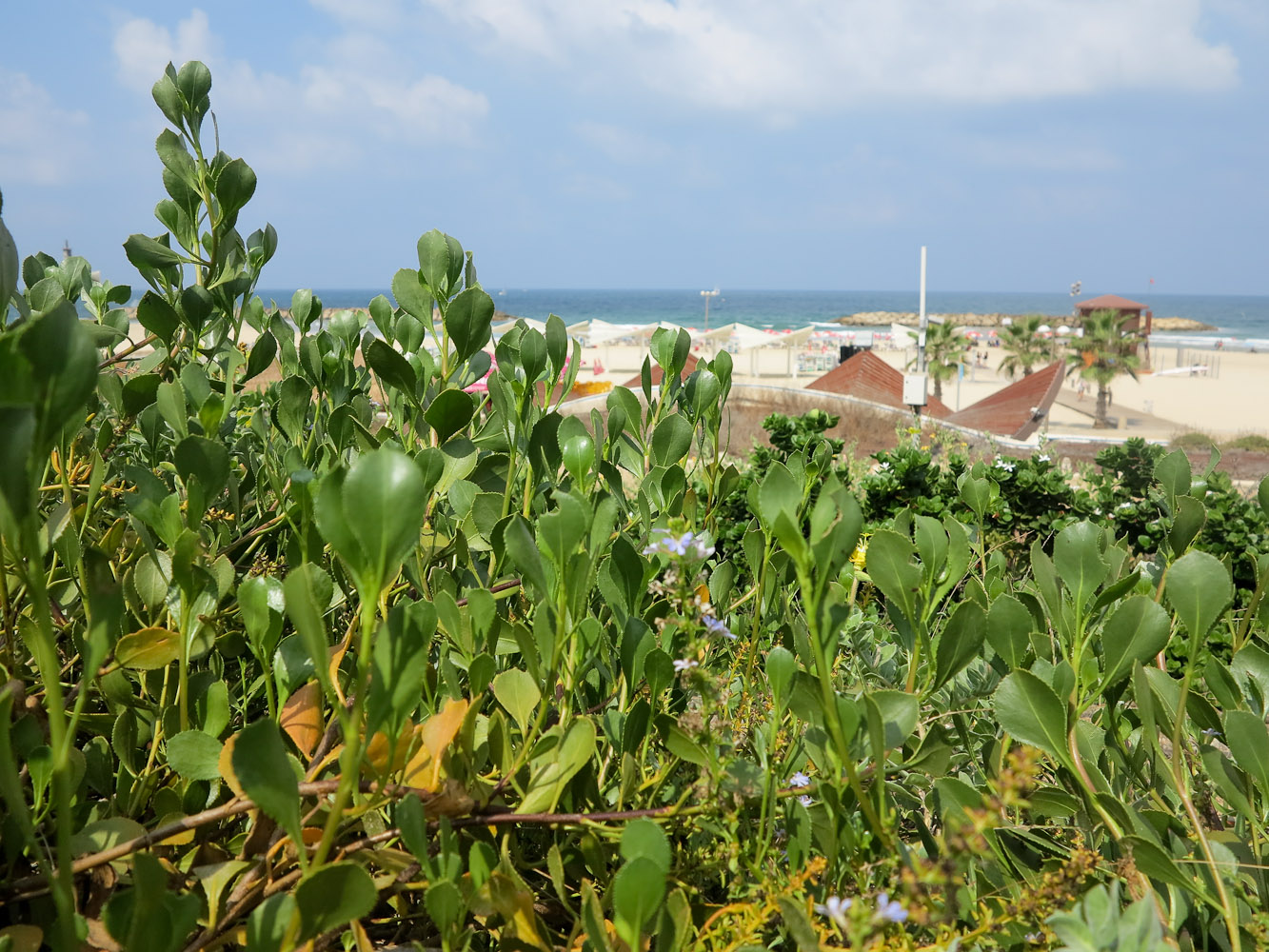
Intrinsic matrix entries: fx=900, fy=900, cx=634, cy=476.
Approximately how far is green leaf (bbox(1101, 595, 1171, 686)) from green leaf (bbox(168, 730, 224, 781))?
0.64 meters

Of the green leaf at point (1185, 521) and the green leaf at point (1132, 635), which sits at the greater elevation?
the green leaf at point (1185, 521)

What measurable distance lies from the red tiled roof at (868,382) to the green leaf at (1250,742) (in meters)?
11.6

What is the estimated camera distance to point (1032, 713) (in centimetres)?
62

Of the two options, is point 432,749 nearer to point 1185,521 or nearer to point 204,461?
point 204,461

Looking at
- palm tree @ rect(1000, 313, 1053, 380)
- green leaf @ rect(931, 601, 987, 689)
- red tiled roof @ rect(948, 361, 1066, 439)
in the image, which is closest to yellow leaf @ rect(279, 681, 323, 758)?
green leaf @ rect(931, 601, 987, 689)

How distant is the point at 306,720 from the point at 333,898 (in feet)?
0.74

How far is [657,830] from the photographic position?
0.50m

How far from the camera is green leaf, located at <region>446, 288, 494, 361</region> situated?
2.75ft

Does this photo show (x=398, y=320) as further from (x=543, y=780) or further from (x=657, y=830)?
(x=657, y=830)

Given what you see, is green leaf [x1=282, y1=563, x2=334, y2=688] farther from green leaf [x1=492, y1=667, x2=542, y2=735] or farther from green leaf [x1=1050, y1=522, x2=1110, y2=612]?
green leaf [x1=1050, y1=522, x2=1110, y2=612]

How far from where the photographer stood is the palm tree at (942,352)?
79.4ft

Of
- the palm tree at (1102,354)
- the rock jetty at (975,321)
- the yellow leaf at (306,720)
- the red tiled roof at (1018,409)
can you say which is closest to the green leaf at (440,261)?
the yellow leaf at (306,720)

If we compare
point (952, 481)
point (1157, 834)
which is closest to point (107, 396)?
point (1157, 834)

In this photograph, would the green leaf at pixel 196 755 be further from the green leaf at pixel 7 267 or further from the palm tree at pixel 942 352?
the palm tree at pixel 942 352
